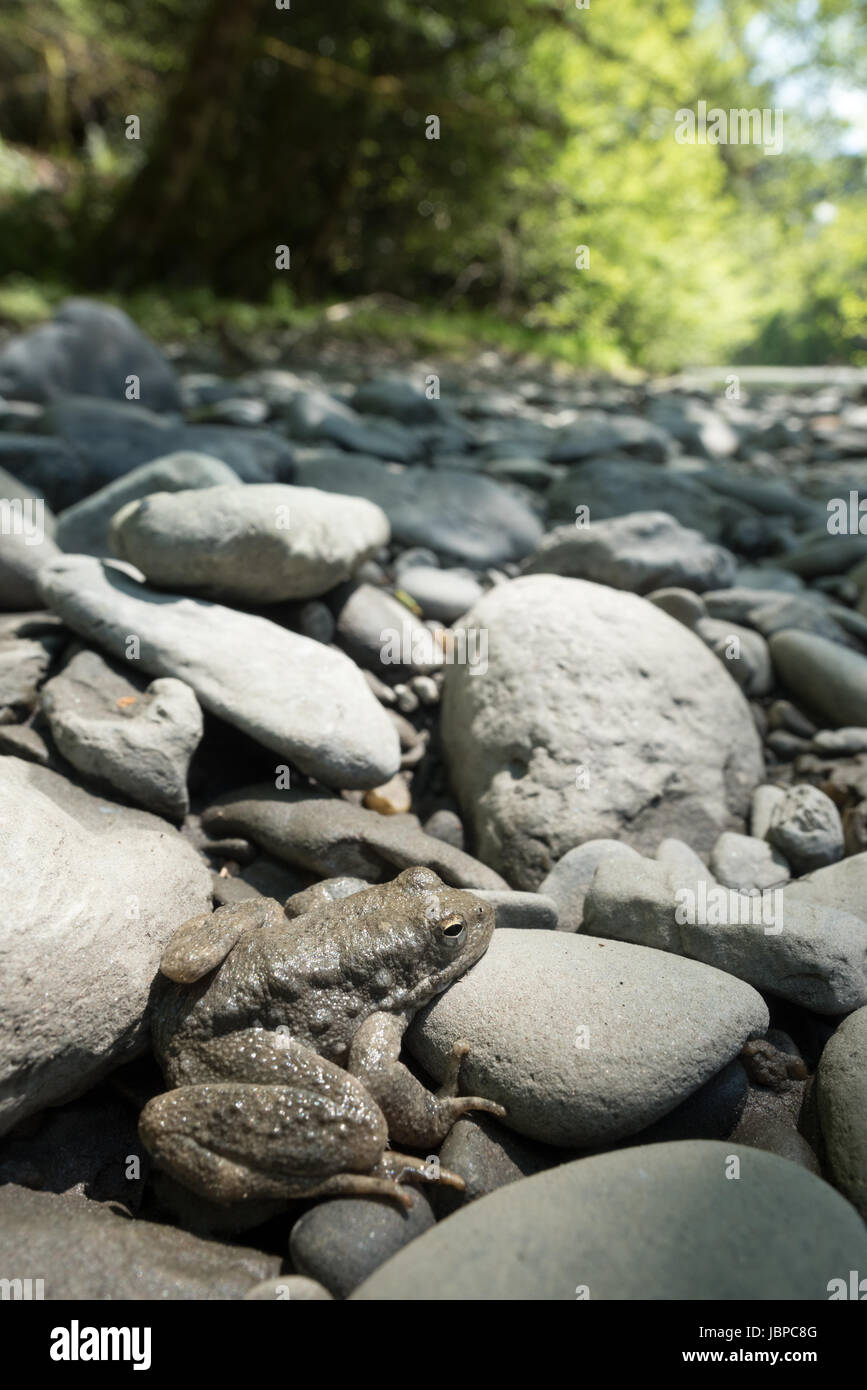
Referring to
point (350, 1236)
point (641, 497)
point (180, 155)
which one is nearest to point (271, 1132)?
point (350, 1236)

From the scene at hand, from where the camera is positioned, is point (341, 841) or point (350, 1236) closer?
point (350, 1236)

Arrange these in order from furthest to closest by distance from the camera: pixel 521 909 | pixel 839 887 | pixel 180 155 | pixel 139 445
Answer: pixel 180 155 < pixel 139 445 < pixel 839 887 < pixel 521 909

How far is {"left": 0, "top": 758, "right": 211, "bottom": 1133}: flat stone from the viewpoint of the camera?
2248 millimetres

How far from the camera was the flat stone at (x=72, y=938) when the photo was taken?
2248mm

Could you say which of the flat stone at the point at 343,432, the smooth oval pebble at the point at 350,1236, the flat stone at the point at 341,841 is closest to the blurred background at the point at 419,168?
the flat stone at the point at 343,432

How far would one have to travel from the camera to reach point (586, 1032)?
2.37 metres

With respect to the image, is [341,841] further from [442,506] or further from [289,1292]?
[442,506]

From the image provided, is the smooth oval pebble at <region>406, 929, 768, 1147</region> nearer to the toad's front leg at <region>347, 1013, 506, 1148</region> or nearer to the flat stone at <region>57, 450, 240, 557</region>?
the toad's front leg at <region>347, 1013, 506, 1148</region>

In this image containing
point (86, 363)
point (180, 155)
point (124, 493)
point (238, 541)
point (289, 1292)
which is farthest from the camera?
point (180, 155)

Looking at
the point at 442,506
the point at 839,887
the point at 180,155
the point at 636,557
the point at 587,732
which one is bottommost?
the point at 839,887

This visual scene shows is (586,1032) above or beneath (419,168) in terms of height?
beneath

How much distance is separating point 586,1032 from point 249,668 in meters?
1.91

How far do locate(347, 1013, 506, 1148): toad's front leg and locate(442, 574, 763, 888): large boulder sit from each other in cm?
96

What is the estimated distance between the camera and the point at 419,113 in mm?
13773
